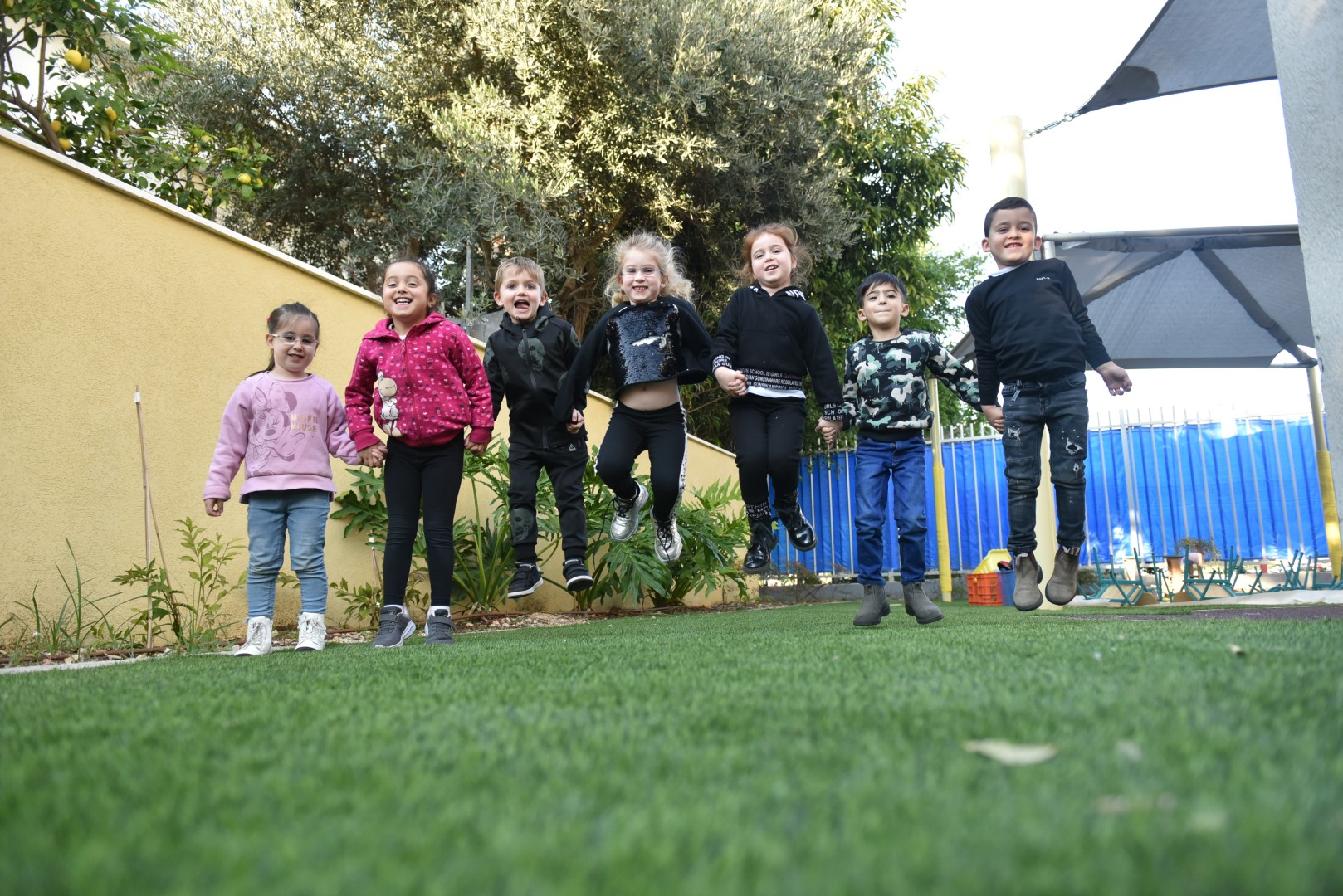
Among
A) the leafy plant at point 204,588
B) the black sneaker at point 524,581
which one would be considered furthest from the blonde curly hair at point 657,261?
the leafy plant at point 204,588

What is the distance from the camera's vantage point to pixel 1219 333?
9.05 metres

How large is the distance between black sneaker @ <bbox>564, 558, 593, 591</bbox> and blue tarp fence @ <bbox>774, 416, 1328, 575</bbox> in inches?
258

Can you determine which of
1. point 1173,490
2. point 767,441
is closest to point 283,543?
point 767,441

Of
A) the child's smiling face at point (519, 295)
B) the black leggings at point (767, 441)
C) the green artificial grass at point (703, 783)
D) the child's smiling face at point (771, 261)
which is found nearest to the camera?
the green artificial grass at point (703, 783)

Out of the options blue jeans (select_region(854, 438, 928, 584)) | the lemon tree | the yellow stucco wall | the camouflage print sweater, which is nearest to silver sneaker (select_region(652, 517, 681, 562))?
blue jeans (select_region(854, 438, 928, 584))

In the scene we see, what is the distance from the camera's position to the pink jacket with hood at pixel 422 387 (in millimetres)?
3918

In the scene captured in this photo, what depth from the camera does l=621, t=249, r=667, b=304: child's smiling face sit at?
4602 millimetres

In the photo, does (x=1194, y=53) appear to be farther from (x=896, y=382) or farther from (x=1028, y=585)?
(x=1028, y=585)

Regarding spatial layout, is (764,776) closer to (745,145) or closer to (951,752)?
(951,752)

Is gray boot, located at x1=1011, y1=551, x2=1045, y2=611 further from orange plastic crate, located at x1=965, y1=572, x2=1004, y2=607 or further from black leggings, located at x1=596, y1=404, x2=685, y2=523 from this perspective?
orange plastic crate, located at x1=965, y1=572, x2=1004, y2=607

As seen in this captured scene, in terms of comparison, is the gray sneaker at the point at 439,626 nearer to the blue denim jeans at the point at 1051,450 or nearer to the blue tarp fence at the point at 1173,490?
the blue denim jeans at the point at 1051,450

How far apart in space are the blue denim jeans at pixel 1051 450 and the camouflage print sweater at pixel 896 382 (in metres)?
0.23

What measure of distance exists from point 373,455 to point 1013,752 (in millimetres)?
3231

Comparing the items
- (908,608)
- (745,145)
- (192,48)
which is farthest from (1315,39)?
(192,48)
